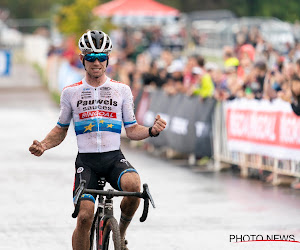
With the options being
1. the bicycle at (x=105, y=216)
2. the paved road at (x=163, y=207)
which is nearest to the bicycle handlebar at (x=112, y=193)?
the bicycle at (x=105, y=216)

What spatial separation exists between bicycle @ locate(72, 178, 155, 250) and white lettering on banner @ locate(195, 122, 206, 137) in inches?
396

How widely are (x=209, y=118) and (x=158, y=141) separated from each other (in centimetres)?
253

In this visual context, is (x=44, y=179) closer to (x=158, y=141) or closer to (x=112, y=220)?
(x=158, y=141)

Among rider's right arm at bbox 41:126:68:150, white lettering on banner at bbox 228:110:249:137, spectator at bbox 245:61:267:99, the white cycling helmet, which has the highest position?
the white cycling helmet

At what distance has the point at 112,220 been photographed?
25.5 ft

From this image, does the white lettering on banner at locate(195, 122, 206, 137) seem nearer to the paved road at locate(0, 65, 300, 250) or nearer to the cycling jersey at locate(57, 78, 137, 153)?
the paved road at locate(0, 65, 300, 250)

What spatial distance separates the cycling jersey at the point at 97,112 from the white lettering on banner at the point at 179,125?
34.3ft

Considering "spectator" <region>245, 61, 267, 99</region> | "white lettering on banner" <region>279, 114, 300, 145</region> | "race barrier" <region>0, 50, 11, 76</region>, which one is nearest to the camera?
"white lettering on banner" <region>279, 114, 300, 145</region>

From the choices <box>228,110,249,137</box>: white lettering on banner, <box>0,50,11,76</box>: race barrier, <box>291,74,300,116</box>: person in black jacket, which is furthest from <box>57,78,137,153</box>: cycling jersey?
<box>0,50,11,76</box>: race barrier

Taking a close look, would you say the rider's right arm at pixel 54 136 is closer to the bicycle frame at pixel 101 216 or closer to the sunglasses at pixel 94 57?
the bicycle frame at pixel 101 216

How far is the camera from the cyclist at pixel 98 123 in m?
8.12

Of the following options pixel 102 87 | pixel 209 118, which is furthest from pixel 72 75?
pixel 102 87

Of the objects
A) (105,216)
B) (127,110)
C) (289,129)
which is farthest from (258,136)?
(105,216)

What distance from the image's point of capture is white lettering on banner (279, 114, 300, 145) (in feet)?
49.1
